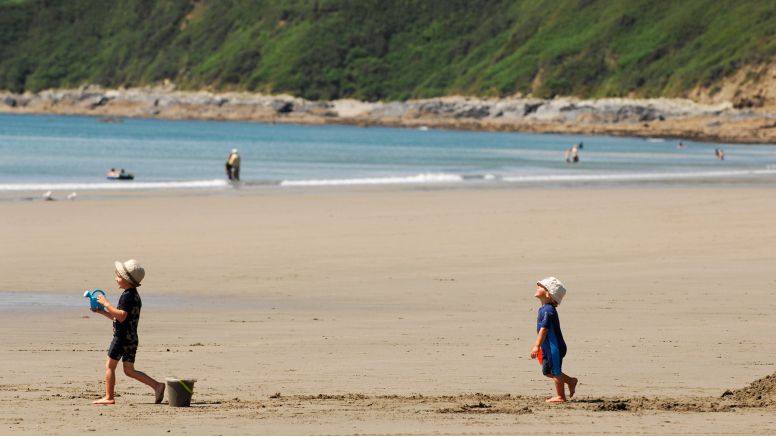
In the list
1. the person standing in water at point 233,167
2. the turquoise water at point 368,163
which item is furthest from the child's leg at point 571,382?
the person standing in water at point 233,167

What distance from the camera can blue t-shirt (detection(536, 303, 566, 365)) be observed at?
10.0m

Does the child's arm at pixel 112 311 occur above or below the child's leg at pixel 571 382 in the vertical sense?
above

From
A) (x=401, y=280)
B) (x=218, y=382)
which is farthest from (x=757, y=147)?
(x=218, y=382)

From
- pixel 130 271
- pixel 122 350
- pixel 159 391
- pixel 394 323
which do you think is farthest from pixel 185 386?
pixel 394 323

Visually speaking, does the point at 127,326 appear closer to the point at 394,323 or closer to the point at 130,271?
the point at 130,271

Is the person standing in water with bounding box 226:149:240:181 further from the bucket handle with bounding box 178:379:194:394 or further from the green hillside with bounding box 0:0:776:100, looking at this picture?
the green hillside with bounding box 0:0:776:100

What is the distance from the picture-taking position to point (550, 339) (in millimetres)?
10117

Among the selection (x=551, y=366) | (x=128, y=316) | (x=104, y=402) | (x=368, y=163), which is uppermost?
(x=128, y=316)

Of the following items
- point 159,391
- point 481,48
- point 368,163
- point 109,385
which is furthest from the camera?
point 481,48

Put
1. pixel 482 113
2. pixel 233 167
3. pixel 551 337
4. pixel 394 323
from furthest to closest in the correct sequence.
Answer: pixel 482 113, pixel 233 167, pixel 394 323, pixel 551 337

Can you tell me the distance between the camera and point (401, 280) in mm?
18344

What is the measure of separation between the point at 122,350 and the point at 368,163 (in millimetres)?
54021

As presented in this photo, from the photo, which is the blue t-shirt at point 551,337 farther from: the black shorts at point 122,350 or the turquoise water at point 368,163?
the turquoise water at point 368,163

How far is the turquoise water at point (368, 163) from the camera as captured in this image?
48562 mm
